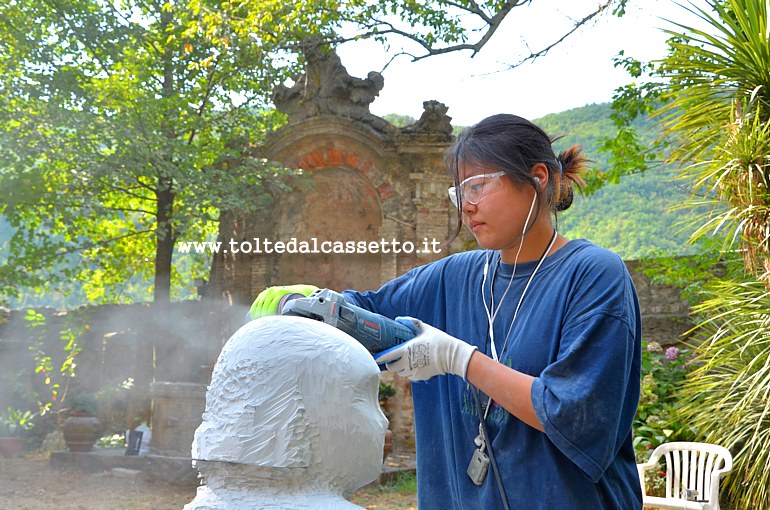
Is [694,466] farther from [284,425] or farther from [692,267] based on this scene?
[284,425]

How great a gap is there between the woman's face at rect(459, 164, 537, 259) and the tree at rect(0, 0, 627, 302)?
6864 millimetres

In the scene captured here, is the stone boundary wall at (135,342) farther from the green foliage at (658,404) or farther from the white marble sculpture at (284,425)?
the white marble sculpture at (284,425)

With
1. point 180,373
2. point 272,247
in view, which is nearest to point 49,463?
point 180,373

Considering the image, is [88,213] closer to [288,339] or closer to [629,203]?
[288,339]

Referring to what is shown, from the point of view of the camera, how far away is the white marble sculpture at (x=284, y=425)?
145 cm

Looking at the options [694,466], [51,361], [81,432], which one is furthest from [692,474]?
[51,361]

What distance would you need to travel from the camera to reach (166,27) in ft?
36.6

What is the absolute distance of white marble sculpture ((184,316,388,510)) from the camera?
4.74 feet

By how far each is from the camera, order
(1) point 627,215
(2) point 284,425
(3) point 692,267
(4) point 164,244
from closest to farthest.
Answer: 1. (2) point 284,425
2. (3) point 692,267
3. (4) point 164,244
4. (1) point 627,215

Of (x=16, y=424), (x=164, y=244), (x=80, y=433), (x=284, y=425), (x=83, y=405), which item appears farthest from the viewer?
A: (x=164, y=244)

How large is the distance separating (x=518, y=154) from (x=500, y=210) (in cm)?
16

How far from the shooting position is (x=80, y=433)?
9.82 m

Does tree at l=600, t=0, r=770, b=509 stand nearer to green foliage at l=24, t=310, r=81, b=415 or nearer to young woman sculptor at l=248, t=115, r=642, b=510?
young woman sculptor at l=248, t=115, r=642, b=510

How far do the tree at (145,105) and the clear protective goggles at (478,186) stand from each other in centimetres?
684
